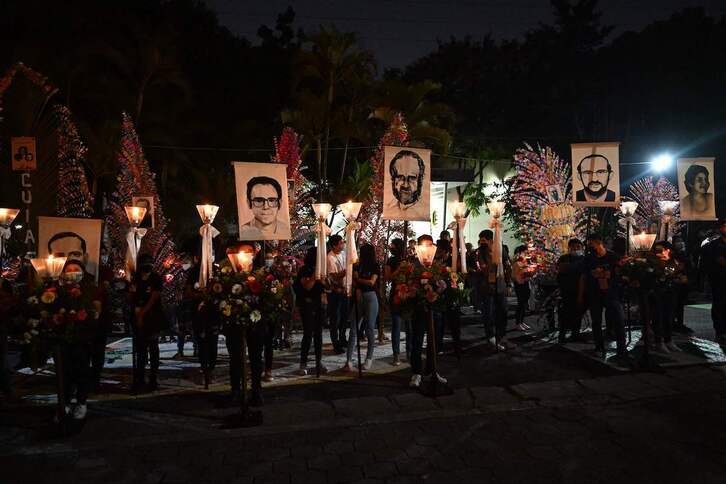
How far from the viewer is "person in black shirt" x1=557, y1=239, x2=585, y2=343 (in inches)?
425

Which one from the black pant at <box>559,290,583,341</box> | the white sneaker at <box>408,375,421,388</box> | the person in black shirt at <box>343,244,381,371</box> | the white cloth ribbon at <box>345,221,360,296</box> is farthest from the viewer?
the black pant at <box>559,290,583,341</box>

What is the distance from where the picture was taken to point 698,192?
12977mm

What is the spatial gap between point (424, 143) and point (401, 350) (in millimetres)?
12017

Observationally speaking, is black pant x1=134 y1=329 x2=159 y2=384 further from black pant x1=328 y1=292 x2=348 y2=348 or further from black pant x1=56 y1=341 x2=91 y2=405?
black pant x1=328 y1=292 x2=348 y2=348

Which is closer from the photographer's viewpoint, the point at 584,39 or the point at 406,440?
the point at 406,440

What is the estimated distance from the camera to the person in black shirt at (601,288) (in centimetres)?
930

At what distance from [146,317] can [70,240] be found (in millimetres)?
2288

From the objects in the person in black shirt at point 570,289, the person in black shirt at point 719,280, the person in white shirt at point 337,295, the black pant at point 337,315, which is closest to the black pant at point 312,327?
the person in white shirt at point 337,295

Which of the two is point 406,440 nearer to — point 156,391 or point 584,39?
point 156,391

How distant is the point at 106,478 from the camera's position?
17.3ft

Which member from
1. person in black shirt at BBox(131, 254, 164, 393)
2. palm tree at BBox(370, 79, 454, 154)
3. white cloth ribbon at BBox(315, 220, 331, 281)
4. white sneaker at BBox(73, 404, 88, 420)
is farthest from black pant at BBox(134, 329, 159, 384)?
palm tree at BBox(370, 79, 454, 154)

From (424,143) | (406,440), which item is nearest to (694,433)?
(406,440)

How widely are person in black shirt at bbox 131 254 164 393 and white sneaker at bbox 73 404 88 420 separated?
48.6 inches

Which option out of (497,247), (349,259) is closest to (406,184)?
(349,259)
